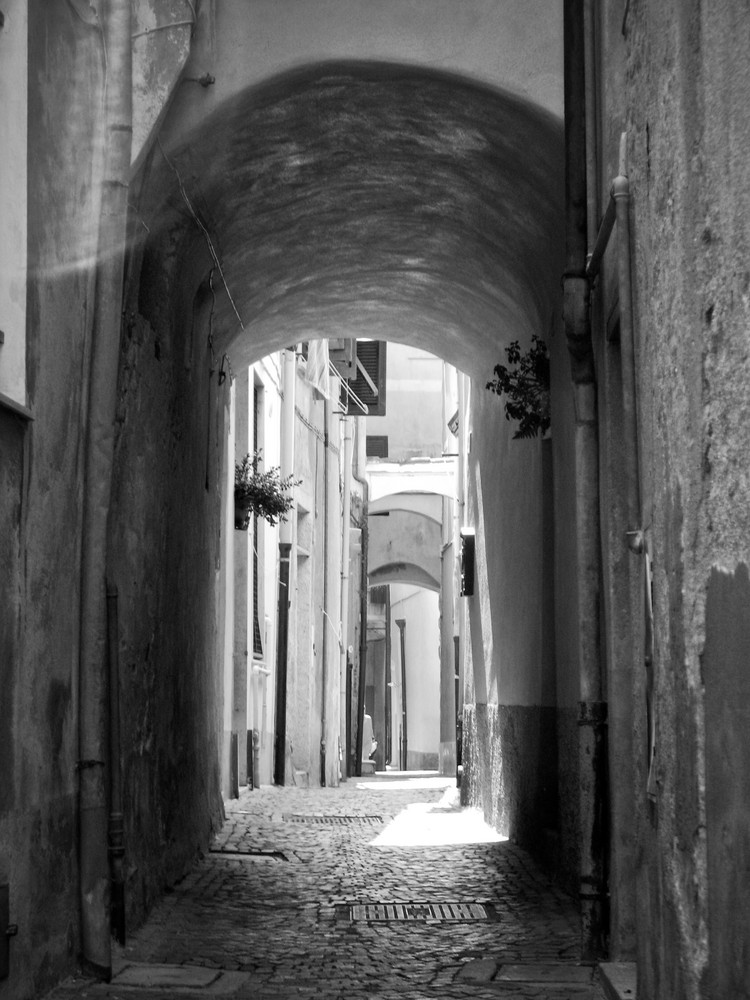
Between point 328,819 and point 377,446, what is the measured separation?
2520 centimetres

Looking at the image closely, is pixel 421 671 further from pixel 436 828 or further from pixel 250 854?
pixel 250 854

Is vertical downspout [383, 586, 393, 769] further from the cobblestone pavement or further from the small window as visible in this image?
the cobblestone pavement

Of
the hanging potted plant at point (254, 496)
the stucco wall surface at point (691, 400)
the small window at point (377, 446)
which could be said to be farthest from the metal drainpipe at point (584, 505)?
the small window at point (377, 446)

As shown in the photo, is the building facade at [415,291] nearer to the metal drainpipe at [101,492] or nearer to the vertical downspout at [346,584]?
the metal drainpipe at [101,492]

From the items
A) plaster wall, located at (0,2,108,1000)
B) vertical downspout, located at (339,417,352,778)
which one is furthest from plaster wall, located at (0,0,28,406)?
vertical downspout, located at (339,417,352,778)

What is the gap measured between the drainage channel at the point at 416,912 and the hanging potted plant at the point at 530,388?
2.86m

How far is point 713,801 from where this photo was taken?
11.3ft

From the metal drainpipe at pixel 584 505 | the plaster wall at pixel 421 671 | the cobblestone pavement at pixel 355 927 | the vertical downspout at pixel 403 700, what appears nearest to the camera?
the cobblestone pavement at pixel 355 927

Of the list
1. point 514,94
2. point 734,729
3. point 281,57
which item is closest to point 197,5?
point 281,57

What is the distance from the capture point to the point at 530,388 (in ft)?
29.3

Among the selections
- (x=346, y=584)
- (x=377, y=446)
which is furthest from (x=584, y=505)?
(x=377, y=446)

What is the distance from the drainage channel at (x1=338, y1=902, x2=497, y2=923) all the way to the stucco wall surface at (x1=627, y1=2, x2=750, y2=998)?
9.55 feet

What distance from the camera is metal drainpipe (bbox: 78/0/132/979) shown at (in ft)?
18.3

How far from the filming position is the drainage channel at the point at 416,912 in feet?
23.5
